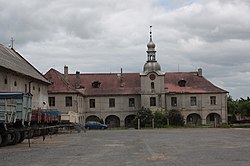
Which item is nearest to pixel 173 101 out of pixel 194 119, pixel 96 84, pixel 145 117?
pixel 194 119

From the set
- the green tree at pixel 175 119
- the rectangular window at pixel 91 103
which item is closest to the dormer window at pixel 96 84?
the rectangular window at pixel 91 103

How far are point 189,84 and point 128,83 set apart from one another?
399 inches

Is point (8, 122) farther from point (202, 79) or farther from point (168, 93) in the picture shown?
point (202, 79)

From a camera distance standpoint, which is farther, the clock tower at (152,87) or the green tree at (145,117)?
the clock tower at (152,87)

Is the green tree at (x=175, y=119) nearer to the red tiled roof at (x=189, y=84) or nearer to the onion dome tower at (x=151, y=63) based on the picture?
the red tiled roof at (x=189, y=84)

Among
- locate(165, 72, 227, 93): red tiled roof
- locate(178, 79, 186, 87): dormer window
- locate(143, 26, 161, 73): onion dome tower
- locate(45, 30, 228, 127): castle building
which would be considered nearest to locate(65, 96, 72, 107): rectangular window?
locate(45, 30, 228, 127): castle building

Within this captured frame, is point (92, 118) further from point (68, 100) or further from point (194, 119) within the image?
point (194, 119)

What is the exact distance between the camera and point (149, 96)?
71812mm

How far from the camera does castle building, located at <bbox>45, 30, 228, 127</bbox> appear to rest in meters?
71.6

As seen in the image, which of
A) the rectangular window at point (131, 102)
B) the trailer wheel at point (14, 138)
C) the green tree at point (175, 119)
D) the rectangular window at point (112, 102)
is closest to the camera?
the trailer wheel at point (14, 138)

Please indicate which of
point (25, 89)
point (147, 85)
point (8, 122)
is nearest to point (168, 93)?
point (147, 85)

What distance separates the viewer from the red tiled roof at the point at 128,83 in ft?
242

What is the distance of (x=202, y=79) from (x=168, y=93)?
23.4ft

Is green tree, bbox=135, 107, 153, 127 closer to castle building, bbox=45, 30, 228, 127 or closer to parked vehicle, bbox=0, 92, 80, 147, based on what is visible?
castle building, bbox=45, 30, 228, 127
